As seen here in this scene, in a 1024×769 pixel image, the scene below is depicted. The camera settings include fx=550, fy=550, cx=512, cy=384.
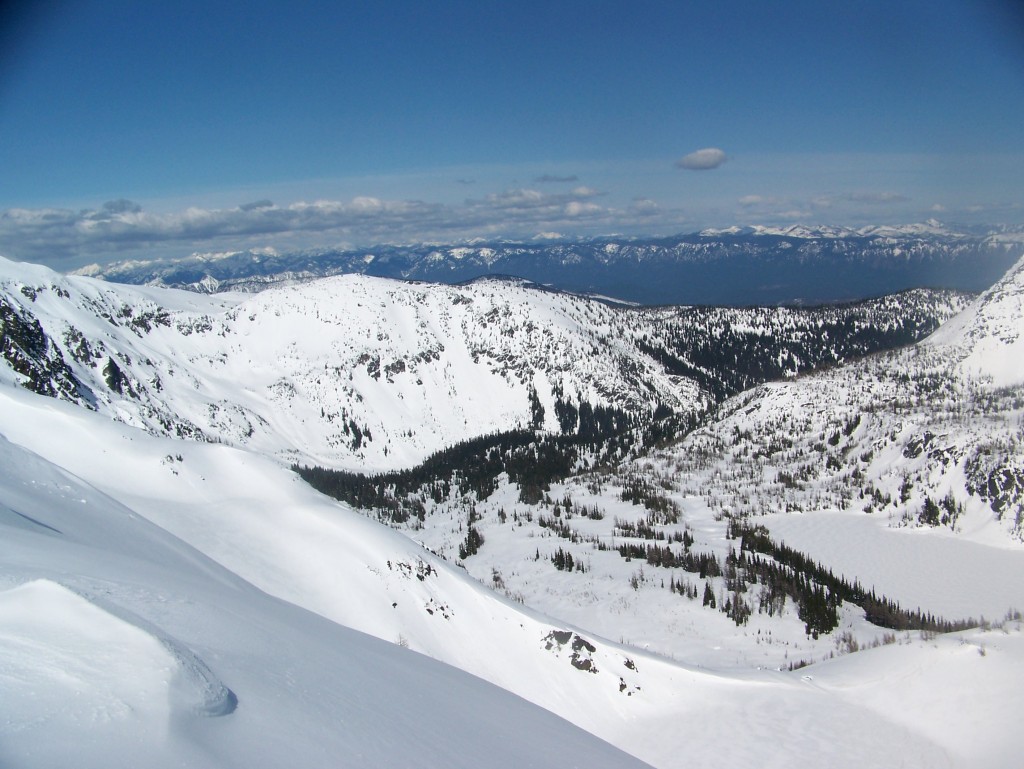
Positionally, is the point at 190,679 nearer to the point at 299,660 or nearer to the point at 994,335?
the point at 299,660

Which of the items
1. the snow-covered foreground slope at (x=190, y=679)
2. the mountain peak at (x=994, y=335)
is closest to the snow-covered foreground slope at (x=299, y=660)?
the snow-covered foreground slope at (x=190, y=679)

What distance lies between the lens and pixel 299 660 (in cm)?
1043

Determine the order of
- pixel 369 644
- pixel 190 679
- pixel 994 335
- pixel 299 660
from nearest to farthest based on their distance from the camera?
1. pixel 190 679
2. pixel 299 660
3. pixel 369 644
4. pixel 994 335

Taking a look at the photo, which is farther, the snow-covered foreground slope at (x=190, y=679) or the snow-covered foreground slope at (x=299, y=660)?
the snow-covered foreground slope at (x=299, y=660)

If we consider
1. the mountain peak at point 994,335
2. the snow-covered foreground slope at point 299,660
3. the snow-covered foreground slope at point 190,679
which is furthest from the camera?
the mountain peak at point 994,335

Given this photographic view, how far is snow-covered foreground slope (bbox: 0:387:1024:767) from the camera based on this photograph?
614 centimetres

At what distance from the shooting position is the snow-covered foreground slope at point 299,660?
242 inches

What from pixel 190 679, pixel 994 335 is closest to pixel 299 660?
pixel 190 679

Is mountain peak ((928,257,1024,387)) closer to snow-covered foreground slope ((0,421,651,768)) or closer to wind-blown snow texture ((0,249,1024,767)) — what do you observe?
wind-blown snow texture ((0,249,1024,767))

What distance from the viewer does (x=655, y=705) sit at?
2217 centimetres

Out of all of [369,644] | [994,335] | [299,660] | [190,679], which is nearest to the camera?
[190,679]

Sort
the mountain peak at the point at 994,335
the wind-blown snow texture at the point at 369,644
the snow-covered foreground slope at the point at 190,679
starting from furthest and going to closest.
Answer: the mountain peak at the point at 994,335 < the wind-blown snow texture at the point at 369,644 < the snow-covered foreground slope at the point at 190,679

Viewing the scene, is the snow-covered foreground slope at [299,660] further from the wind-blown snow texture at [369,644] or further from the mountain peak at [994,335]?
the mountain peak at [994,335]

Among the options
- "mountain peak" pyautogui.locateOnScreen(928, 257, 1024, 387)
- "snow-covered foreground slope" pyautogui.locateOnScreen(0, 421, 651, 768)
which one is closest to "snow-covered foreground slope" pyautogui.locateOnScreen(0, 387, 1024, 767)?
"snow-covered foreground slope" pyautogui.locateOnScreen(0, 421, 651, 768)
